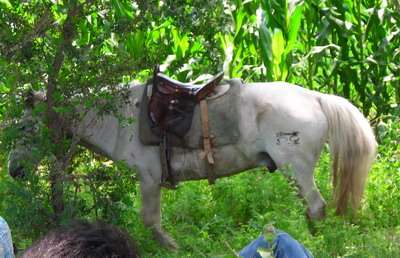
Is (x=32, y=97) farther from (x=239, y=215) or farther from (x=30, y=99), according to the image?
(x=239, y=215)

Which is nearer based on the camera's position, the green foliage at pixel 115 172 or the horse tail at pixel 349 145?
the green foliage at pixel 115 172

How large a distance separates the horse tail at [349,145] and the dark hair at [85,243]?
4512mm

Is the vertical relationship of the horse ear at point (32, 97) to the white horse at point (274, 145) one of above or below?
above

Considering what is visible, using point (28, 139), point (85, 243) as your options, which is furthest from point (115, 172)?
point (85, 243)

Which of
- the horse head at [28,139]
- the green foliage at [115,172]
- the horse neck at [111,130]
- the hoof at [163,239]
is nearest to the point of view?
the green foliage at [115,172]

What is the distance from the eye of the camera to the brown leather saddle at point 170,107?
6133 millimetres

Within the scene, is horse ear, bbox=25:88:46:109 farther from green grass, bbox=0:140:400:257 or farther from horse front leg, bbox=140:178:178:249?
horse front leg, bbox=140:178:178:249

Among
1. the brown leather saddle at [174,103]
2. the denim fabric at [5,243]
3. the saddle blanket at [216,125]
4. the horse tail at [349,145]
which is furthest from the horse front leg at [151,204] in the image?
the denim fabric at [5,243]

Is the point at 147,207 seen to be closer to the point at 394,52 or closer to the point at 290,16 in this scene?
the point at 290,16

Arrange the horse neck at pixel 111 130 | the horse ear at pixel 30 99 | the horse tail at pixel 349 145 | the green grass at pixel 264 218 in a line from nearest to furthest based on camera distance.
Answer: the green grass at pixel 264 218 → the horse ear at pixel 30 99 → the horse tail at pixel 349 145 → the horse neck at pixel 111 130

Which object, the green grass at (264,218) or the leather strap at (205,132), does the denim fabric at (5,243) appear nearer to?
the green grass at (264,218)

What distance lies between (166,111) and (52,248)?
4.38m

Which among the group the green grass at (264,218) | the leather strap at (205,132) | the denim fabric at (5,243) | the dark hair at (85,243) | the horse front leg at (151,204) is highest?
the dark hair at (85,243)

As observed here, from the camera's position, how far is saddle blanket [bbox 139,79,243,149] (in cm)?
613
